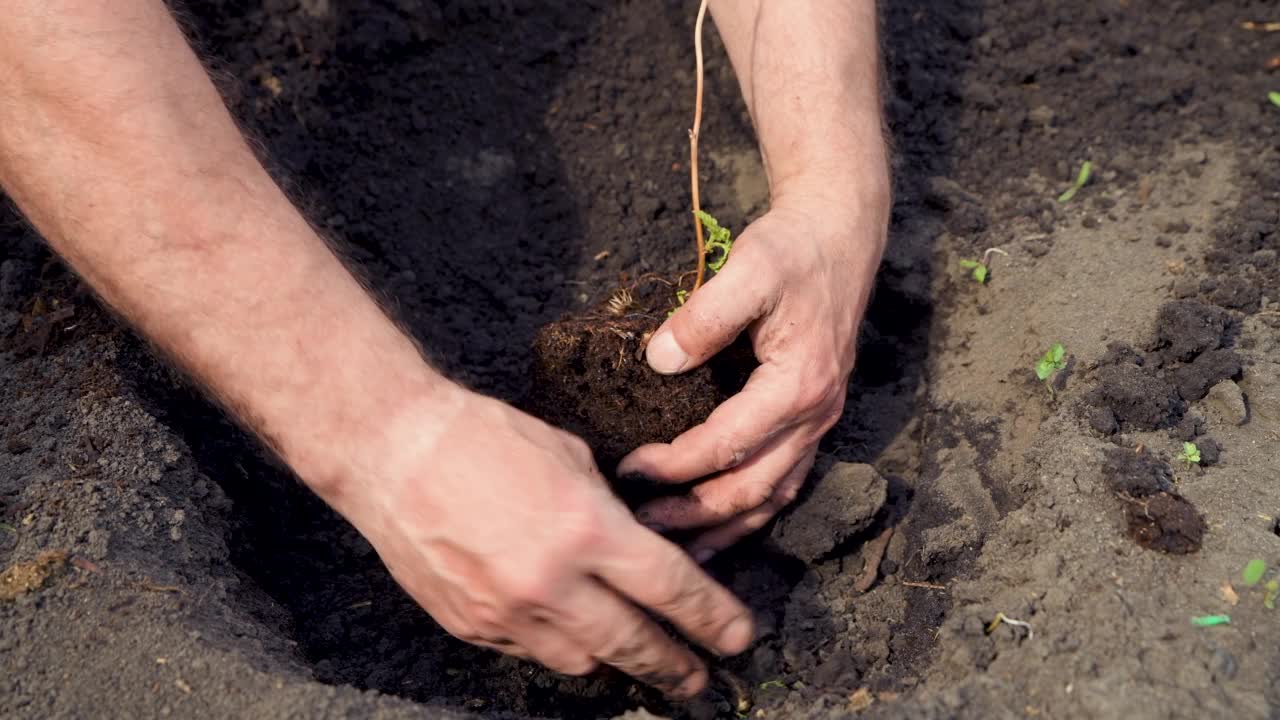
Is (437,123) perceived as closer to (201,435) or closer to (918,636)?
(201,435)

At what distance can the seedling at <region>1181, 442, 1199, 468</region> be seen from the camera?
89.9 inches

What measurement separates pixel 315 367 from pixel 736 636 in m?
0.98

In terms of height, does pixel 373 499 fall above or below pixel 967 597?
above

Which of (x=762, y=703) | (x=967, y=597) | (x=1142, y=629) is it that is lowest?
(x=762, y=703)

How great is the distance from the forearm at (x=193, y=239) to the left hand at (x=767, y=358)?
0.60m

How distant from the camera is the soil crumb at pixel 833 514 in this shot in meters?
2.49

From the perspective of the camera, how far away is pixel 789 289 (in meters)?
2.31

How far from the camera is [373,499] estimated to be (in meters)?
1.91

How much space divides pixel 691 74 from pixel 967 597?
217cm

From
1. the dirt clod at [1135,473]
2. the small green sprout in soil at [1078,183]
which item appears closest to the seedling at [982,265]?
the small green sprout in soil at [1078,183]

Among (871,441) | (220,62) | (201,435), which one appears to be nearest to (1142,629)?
(871,441)

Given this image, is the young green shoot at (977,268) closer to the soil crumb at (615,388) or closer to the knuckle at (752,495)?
the soil crumb at (615,388)

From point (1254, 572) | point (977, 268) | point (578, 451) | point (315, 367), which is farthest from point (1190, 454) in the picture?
point (315, 367)

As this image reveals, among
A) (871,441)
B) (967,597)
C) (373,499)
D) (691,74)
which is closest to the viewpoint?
(373,499)
